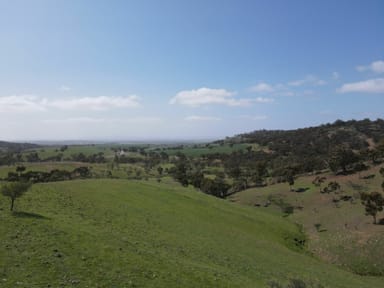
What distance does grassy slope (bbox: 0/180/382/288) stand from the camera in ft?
59.8

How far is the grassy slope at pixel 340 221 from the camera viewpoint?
140 ft

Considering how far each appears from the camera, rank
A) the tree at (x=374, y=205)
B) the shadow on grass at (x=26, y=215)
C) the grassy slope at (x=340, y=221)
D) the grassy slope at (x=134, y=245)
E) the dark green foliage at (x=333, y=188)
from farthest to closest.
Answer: the dark green foliage at (x=333, y=188), the tree at (x=374, y=205), the grassy slope at (x=340, y=221), the shadow on grass at (x=26, y=215), the grassy slope at (x=134, y=245)

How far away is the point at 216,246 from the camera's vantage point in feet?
111

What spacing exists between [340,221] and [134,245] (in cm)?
4979

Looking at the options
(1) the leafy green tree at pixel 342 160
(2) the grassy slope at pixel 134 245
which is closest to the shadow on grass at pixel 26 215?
(2) the grassy slope at pixel 134 245

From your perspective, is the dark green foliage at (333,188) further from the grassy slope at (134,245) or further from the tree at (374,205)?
the grassy slope at (134,245)

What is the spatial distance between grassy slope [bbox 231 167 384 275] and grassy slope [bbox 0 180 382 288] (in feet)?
17.4

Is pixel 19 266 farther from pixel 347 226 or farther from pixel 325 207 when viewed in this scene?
pixel 325 207

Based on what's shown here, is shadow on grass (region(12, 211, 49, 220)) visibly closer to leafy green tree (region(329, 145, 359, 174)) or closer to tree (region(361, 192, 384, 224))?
tree (region(361, 192, 384, 224))

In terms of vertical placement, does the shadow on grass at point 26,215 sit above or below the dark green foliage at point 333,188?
above

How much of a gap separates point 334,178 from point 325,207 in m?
28.8

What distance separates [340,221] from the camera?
62.0 m

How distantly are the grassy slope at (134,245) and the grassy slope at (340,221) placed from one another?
532cm

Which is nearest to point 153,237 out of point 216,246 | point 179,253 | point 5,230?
point 179,253
